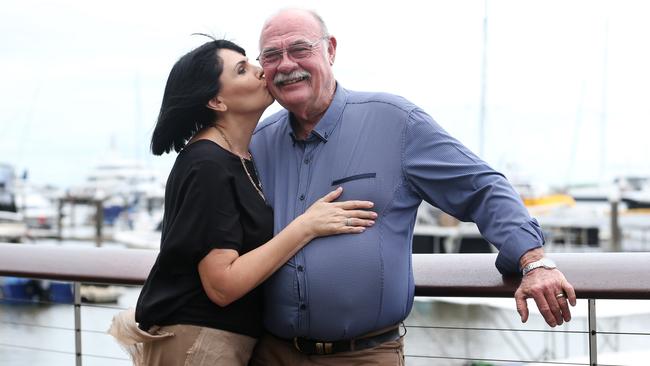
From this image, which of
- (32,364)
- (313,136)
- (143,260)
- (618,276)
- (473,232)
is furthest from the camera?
(473,232)

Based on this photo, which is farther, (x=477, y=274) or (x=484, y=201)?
(x=477, y=274)

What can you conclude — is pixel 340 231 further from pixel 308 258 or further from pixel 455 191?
pixel 455 191

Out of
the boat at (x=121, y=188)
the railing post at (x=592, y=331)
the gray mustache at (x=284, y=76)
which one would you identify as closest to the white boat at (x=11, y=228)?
the boat at (x=121, y=188)

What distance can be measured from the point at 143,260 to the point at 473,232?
23.0 meters

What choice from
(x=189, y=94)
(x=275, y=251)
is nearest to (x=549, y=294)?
(x=275, y=251)

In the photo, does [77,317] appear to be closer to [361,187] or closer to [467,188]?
[361,187]

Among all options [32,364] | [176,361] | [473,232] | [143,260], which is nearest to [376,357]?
[176,361]

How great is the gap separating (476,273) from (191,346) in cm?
74

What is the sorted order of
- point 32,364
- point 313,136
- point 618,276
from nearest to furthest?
1. point 618,276
2. point 313,136
3. point 32,364

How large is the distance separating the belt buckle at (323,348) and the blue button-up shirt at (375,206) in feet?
0.13

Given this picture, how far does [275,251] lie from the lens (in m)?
2.01

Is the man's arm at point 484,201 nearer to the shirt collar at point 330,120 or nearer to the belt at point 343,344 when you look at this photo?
the shirt collar at point 330,120

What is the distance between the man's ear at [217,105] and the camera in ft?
7.09

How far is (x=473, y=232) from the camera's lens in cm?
2503
